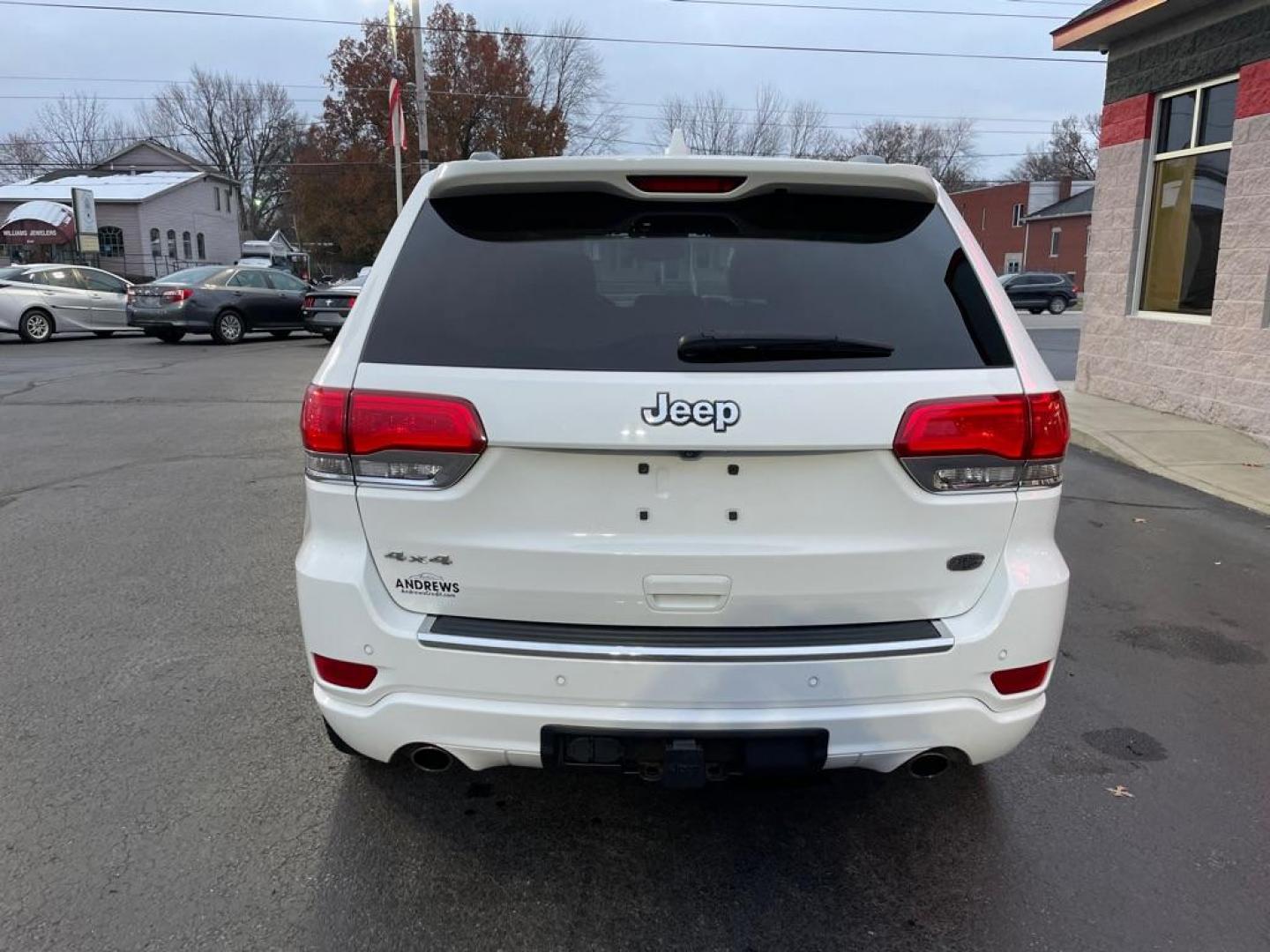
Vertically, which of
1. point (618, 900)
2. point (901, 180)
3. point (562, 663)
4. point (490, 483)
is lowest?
point (618, 900)

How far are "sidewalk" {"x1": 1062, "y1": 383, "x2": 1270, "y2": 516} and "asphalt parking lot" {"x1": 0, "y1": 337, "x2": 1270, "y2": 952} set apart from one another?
316 cm

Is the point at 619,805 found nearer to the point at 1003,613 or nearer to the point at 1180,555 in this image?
the point at 1003,613

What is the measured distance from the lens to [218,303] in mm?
19547

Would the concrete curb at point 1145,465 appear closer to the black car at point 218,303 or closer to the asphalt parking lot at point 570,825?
the asphalt parking lot at point 570,825

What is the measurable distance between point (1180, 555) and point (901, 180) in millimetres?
4358

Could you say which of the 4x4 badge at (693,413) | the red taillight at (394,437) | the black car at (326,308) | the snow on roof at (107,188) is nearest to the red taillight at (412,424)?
the red taillight at (394,437)

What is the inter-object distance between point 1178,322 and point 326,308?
51.3 feet

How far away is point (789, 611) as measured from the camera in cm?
236

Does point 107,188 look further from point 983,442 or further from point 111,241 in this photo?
point 983,442

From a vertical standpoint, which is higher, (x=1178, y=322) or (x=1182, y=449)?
(x=1178, y=322)

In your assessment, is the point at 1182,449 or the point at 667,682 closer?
the point at 667,682

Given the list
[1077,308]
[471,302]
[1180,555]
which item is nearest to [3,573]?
[471,302]

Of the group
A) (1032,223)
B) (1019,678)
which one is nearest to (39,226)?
(1019,678)

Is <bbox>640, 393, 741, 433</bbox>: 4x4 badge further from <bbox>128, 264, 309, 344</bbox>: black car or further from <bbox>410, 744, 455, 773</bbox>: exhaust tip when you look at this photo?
<bbox>128, 264, 309, 344</bbox>: black car
